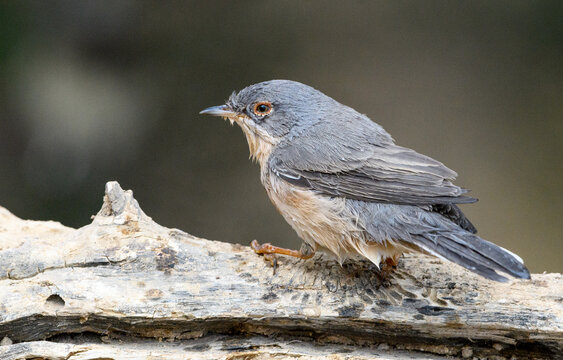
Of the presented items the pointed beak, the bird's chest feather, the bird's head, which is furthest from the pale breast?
the pointed beak

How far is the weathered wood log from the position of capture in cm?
360

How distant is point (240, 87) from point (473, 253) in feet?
12.3

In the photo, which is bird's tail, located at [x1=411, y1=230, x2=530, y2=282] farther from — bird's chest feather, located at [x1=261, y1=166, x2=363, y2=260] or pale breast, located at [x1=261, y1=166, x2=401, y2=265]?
bird's chest feather, located at [x1=261, y1=166, x2=363, y2=260]

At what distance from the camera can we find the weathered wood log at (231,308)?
142 inches

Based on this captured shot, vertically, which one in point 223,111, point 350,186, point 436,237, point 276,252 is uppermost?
point 223,111

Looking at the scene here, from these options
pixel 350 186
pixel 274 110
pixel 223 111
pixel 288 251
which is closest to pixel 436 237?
pixel 350 186

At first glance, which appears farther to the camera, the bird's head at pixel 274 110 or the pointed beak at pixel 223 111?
the pointed beak at pixel 223 111

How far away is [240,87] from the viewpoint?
643 centimetres

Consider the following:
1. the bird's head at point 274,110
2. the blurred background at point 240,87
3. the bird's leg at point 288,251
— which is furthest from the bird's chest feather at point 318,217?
the blurred background at point 240,87

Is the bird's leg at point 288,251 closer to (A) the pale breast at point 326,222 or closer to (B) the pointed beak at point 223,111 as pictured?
(A) the pale breast at point 326,222

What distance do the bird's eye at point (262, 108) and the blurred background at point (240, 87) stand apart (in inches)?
79.2

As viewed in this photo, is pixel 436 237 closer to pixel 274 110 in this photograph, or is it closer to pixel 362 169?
pixel 362 169

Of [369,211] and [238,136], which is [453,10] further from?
[369,211]

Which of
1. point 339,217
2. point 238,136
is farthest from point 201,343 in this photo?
point 238,136
